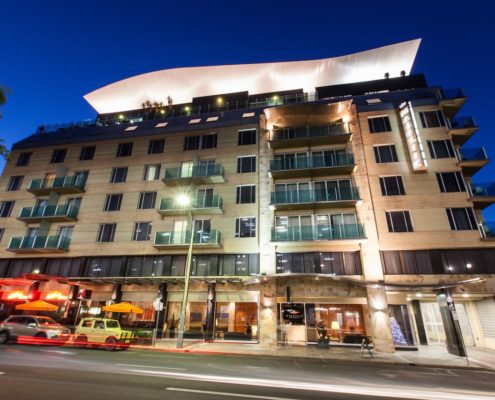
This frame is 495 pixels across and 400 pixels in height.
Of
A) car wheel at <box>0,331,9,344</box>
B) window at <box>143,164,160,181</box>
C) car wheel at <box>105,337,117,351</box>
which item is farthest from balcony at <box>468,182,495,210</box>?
car wheel at <box>0,331,9,344</box>

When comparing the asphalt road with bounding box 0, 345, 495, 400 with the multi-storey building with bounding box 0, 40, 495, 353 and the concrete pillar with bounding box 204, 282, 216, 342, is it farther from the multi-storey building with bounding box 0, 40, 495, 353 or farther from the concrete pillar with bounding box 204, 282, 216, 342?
the concrete pillar with bounding box 204, 282, 216, 342

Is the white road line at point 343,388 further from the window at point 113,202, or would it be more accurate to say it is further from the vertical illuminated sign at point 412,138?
the window at point 113,202

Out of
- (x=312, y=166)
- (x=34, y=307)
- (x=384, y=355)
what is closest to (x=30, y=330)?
(x=34, y=307)

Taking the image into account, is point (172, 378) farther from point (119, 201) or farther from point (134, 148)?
point (134, 148)

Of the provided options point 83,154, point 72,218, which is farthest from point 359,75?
point 72,218

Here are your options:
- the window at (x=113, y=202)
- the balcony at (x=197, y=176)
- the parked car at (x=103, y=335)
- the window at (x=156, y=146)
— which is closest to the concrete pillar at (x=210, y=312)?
the parked car at (x=103, y=335)

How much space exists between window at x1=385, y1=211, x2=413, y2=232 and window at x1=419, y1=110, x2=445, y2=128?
8929 millimetres

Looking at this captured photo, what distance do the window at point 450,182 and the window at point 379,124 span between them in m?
6.13

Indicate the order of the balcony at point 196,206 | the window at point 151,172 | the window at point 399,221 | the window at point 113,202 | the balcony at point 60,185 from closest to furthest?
the window at point 399,221 < the balcony at point 196,206 < the window at point 113,202 < the window at point 151,172 < the balcony at point 60,185

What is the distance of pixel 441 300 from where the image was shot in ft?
60.4

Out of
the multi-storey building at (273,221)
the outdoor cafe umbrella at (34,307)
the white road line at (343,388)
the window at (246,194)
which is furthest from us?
the window at (246,194)

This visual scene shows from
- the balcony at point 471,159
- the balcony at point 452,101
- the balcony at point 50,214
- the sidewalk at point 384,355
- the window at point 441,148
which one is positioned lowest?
the sidewalk at point 384,355

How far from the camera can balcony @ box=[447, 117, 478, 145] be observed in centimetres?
2297

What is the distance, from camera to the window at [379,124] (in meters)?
25.3
